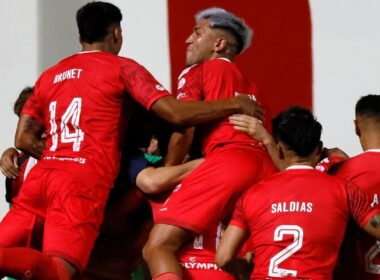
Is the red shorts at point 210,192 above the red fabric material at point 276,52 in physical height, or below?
below

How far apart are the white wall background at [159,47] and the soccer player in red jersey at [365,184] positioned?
1256 millimetres

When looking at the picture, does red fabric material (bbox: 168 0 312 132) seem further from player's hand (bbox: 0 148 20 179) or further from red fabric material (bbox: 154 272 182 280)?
red fabric material (bbox: 154 272 182 280)

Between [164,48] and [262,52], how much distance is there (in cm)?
53

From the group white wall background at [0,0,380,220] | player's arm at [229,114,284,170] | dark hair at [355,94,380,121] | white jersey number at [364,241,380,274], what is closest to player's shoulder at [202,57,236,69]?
player's arm at [229,114,284,170]

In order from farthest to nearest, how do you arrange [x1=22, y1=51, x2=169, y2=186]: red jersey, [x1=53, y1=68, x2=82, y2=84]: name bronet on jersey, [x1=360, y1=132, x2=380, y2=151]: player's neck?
[x1=53, y1=68, x2=82, y2=84]: name bronet on jersey, [x1=22, y1=51, x2=169, y2=186]: red jersey, [x1=360, y1=132, x2=380, y2=151]: player's neck

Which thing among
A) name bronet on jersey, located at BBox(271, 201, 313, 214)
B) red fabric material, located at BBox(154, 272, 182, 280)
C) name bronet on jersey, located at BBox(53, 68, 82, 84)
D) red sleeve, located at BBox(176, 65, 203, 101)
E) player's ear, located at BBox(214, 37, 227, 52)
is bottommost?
red fabric material, located at BBox(154, 272, 182, 280)

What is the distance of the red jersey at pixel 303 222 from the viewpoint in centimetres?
467

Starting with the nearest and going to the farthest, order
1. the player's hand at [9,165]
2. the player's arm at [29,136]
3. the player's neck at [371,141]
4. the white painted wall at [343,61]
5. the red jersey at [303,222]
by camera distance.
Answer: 1. the red jersey at [303,222]
2. the player's neck at [371,141]
3. the player's arm at [29,136]
4. the player's hand at [9,165]
5. the white painted wall at [343,61]

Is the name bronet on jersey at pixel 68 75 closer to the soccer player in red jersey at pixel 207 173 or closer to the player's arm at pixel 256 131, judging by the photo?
the soccer player in red jersey at pixel 207 173

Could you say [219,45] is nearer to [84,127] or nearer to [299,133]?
[84,127]

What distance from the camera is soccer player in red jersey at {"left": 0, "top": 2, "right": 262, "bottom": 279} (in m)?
5.02

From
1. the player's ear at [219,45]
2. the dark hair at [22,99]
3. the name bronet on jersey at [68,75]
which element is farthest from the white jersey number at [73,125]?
the dark hair at [22,99]

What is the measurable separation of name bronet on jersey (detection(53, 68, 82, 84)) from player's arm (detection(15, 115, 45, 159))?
0.90ft

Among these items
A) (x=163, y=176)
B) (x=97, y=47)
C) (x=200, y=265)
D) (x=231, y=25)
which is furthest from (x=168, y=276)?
(x=231, y=25)
